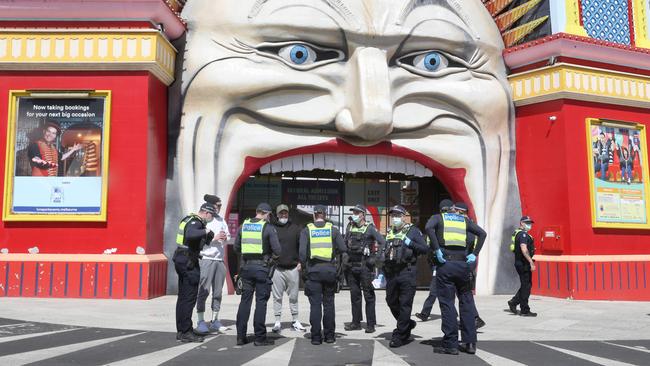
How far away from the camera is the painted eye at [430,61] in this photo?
13531 mm

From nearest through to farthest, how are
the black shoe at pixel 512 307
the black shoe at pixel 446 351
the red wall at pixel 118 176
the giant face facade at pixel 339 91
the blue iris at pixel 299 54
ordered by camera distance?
the black shoe at pixel 446 351, the black shoe at pixel 512 307, the red wall at pixel 118 176, the giant face facade at pixel 339 91, the blue iris at pixel 299 54

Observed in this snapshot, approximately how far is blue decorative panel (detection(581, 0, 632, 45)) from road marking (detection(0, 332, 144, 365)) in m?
13.0

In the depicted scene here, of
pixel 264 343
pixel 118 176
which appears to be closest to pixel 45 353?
pixel 264 343

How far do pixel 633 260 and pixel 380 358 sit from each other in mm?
9671

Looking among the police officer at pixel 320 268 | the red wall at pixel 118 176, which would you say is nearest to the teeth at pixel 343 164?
the red wall at pixel 118 176

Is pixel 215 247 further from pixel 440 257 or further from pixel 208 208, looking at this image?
pixel 440 257

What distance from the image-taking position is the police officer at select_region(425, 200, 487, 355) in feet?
21.4

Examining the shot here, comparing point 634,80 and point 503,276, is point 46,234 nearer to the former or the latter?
point 503,276

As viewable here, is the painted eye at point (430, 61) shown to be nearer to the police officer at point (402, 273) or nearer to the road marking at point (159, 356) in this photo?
the police officer at point (402, 273)

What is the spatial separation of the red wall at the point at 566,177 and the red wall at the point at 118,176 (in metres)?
8.87

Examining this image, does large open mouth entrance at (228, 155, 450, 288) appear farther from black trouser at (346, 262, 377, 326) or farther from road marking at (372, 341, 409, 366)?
road marking at (372, 341, 409, 366)

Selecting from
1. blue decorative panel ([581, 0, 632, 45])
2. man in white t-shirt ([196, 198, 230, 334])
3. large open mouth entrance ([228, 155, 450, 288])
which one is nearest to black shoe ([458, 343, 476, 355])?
man in white t-shirt ([196, 198, 230, 334])

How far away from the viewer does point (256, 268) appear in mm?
6984

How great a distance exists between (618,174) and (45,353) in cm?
1264
